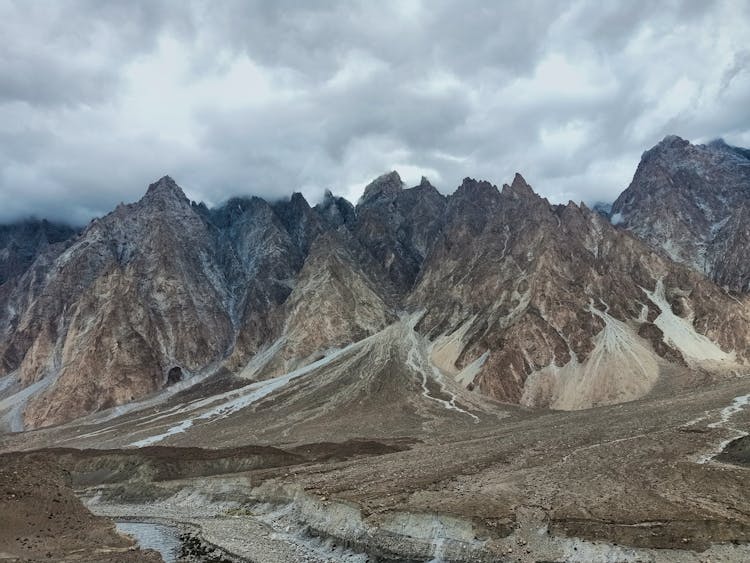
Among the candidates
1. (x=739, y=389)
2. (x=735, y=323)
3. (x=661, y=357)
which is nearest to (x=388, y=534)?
(x=739, y=389)

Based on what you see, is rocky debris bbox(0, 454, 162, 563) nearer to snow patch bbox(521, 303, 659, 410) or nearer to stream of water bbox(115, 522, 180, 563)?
stream of water bbox(115, 522, 180, 563)

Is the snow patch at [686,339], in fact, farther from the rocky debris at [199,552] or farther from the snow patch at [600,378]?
the rocky debris at [199,552]

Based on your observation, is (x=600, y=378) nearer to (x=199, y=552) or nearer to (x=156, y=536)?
(x=156, y=536)

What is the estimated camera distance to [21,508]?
41750 millimetres

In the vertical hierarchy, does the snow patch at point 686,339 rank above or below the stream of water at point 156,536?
above

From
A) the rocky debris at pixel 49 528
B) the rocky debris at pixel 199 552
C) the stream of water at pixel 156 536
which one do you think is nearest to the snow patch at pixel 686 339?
the rocky debris at pixel 199 552

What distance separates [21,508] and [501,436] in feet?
187

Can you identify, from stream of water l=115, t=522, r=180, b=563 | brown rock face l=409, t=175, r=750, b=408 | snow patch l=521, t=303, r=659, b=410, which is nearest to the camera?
stream of water l=115, t=522, r=180, b=563

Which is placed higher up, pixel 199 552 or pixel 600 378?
pixel 600 378

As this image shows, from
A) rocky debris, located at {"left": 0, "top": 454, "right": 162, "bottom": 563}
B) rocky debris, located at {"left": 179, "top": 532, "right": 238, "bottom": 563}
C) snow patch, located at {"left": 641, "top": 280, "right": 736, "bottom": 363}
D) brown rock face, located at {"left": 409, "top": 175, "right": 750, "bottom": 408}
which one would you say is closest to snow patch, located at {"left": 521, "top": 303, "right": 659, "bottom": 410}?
brown rock face, located at {"left": 409, "top": 175, "right": 750, "bottom": 408}

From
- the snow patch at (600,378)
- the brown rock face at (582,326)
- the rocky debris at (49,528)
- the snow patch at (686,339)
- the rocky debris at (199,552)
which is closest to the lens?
the rocky debris at (49,528)

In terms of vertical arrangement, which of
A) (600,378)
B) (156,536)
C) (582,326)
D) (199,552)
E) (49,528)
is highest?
(582,326)

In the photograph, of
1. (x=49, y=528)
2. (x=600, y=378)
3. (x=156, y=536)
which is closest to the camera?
(x=49, y=528)

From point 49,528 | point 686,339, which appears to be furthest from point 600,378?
point 49,528
